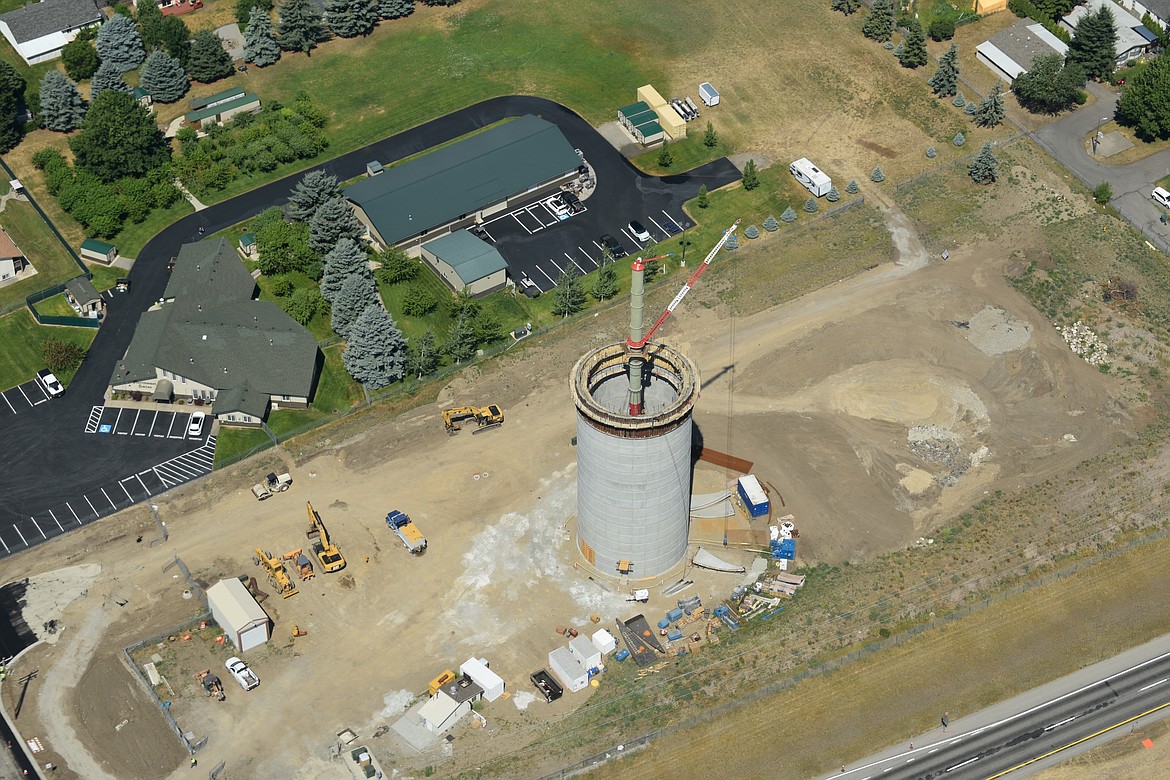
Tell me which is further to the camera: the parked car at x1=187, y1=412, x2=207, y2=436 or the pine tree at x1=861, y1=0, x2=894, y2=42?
the pine tree at x1=861, y1=0, x2=894, y2=42

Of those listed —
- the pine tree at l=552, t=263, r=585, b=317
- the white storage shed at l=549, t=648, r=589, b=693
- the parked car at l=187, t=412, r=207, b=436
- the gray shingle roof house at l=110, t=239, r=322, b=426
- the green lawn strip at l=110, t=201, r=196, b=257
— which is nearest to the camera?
the white storage shed at l=549, t=648, r=589, b=693

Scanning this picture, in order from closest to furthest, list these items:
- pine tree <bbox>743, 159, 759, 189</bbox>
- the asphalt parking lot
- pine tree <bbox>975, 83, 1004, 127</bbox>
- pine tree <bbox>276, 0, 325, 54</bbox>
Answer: the asphalt parking lot < pine tree <bbox>743, 159, 759, 189</bbox> < pine tree <bbox>975, 83, 1004, 127</bbox> < pine tree <bbox>276, 0, 325, 54</bbox>

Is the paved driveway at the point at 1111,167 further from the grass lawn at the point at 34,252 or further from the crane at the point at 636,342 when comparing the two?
the grass lawn at the point at 34,252

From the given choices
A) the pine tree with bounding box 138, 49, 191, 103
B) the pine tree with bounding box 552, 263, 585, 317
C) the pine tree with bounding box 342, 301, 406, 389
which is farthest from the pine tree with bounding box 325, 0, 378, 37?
the pine tree with bounding box 342, 301, 406, 389

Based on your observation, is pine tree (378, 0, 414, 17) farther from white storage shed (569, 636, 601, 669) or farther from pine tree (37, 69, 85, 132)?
white storage shed (569, 636, 601, 669)

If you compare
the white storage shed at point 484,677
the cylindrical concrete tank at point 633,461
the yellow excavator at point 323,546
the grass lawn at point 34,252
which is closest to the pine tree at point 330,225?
the grass lawn at point 34,252

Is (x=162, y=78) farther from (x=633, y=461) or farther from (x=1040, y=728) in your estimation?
(x=1040, y=728)

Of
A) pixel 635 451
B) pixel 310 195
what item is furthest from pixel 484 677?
pixel 310 195
